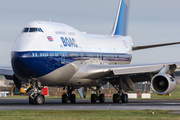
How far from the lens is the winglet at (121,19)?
43.4 meters

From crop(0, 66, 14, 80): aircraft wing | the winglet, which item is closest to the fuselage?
crop(0, 66, 14, 80): aircraft wing

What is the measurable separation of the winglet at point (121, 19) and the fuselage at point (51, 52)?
9471mm

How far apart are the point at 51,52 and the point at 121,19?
18694 millimetres

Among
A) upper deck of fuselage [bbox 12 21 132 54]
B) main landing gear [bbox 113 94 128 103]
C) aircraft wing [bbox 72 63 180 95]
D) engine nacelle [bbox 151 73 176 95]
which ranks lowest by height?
main landing gear [bbox 113 94 128 103]

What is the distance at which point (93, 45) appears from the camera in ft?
111

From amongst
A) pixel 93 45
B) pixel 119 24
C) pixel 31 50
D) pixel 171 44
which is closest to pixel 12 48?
pixel 31 50

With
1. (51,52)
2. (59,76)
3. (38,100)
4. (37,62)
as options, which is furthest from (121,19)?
(38,100)

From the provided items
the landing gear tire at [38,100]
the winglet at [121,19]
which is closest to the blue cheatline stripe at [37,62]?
the landing gear tire at [38,100]

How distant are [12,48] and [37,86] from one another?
10.8ft

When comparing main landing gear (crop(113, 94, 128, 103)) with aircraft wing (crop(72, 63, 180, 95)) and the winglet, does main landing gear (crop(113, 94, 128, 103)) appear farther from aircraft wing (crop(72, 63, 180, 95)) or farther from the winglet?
the winglet

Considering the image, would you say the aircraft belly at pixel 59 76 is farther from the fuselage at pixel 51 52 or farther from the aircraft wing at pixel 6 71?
the aircraft wing at pixel 6 71

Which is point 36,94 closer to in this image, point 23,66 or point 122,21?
point 23,66

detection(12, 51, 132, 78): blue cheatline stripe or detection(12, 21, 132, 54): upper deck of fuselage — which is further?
detection(12, 21, 132, 54): upper deck of fuselage

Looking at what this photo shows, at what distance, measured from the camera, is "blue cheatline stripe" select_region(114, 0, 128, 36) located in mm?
43422
